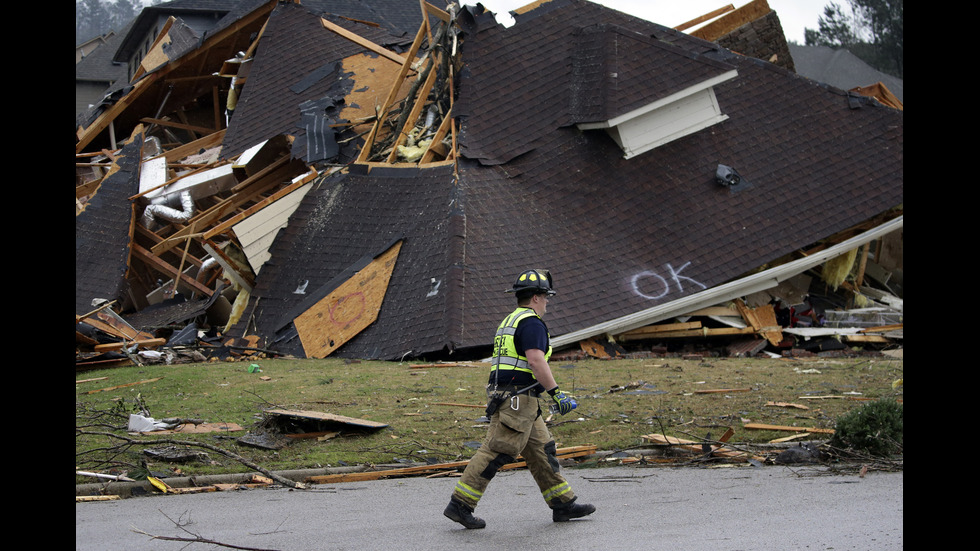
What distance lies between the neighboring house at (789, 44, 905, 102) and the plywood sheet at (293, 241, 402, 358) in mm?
31516

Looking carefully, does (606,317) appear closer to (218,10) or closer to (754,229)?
(754,229)

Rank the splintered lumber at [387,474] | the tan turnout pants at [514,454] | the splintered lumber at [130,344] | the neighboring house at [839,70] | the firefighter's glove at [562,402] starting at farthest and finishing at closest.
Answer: the neighboring house at [839,70] → the splintered lumber at [130,344] → the splintered lumber at [387,474] → the tan turnout pants at [514,454] → the firefighter's glove at [562,402]

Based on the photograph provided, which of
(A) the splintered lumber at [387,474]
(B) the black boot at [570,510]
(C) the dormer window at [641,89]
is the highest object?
(C) the dormer window at [641,89]

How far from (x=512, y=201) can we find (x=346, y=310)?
10.3 ft

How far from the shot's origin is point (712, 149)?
17.2 m

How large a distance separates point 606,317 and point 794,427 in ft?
19.2

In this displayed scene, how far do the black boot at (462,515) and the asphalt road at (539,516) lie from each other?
6cm

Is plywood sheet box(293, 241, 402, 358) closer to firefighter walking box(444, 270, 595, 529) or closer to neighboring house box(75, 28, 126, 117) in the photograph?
firefighter walking box(444, 270, 595, 529)

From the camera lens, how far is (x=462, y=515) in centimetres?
589

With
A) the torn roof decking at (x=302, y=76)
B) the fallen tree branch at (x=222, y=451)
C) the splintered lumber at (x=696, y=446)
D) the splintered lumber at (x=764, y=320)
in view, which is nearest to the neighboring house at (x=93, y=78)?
the torn roof decking at (x=302, y=76)

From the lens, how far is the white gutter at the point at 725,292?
14.7m

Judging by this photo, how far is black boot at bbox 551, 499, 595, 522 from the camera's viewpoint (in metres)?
6.05

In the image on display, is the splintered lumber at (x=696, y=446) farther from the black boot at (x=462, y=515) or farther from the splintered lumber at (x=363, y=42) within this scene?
the splintered lumber at (x=363, y=42)
